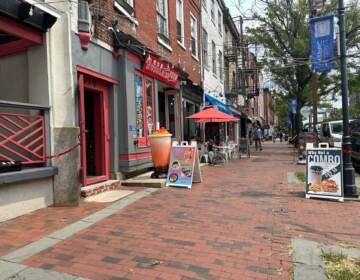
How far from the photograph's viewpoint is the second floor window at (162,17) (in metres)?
11.8

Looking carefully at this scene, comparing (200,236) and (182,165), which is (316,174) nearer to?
(182,165)

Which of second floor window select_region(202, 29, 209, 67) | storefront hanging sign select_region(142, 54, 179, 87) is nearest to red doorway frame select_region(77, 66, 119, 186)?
storefront hanging sign select_region(142, 54, 179, 87)

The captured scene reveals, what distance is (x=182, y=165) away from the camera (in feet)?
28.1

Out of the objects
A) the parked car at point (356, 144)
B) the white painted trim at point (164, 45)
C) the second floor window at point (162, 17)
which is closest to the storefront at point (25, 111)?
the white painted trim at point (164, 45)

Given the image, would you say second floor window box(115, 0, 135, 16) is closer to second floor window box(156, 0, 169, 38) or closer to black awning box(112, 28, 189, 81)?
black awning box(112, 28, 189, 81)

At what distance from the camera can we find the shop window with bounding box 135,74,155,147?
9453mm

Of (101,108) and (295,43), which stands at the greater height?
(295,43)

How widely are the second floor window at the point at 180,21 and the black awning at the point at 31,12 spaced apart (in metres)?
8.16

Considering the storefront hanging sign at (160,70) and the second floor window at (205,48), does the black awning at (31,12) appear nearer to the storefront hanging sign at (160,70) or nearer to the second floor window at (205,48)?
the storefront hanging sign at (160,70)

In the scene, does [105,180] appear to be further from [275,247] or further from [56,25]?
[275,247]

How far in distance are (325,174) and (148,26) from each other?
21.8 ft

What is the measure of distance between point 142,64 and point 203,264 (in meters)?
6.80

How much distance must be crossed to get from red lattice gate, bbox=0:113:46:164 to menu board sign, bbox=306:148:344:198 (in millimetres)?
5369

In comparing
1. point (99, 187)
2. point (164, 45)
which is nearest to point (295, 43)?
point (164, 45)
